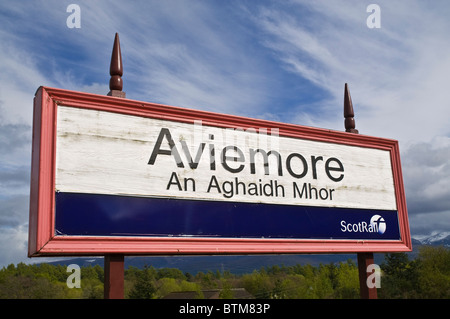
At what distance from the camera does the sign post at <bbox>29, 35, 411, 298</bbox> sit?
503cm

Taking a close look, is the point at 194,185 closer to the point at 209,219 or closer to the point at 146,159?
the point at 209,219

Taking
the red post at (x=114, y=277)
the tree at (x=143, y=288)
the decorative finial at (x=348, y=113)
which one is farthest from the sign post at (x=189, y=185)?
the tree at (x=143, y=288)

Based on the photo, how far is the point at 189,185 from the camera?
573cm

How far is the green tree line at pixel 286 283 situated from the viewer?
222ft

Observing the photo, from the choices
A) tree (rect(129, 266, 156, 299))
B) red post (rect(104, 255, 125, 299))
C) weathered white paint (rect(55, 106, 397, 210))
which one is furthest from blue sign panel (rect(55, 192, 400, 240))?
tree (rect(129, 266, 156, 299))

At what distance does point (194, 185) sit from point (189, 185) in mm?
71

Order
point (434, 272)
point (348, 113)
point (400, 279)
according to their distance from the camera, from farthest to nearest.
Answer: point (400, 279) → point (434, 272) → point (348, 113)

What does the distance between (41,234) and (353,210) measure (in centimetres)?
461

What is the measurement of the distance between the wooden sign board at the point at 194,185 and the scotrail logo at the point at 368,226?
19 mm

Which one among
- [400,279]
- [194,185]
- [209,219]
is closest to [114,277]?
[209,219]

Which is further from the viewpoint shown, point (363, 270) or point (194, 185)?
point (363, 270)

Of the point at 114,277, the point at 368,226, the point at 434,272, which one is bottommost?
the point at 114,277
